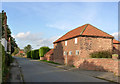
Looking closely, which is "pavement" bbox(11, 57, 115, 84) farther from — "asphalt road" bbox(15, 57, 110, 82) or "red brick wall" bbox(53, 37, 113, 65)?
"red brick wall" bbox(53, 37, 113, 65)

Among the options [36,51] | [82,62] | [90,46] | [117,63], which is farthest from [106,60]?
[36,51]

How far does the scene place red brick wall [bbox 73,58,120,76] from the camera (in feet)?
45.9

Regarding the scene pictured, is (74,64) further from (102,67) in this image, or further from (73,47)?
(102,67)

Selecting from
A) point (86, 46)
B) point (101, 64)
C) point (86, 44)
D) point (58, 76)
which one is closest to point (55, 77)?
point (58, 76)

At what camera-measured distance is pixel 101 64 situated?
54.5ft

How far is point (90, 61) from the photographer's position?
1833cm

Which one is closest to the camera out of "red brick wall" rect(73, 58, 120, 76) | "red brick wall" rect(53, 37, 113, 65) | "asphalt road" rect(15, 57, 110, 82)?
"asphalt road" rect(15, 57, 110, 82)

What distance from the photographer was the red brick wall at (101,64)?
14.0m

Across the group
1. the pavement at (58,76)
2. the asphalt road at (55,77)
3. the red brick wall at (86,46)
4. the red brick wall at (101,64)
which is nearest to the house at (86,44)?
the red brick wall at (86,46)

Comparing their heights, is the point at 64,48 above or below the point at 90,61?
above

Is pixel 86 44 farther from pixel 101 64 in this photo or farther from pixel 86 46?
pixel 101 64

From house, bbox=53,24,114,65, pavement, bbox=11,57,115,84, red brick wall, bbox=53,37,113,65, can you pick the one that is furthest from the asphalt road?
house, bbox=53,24,114,65

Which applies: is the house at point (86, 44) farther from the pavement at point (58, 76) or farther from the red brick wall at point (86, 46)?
the pavement at point (58, 76)

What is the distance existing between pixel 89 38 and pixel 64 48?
710 cm
